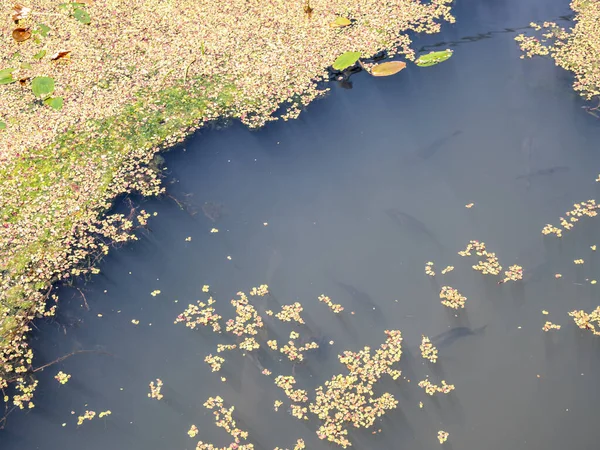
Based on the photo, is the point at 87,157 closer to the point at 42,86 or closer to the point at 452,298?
the point at 42,86

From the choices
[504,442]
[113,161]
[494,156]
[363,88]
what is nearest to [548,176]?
[494,156]

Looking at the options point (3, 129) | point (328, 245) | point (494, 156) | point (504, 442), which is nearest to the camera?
point (504, 442)

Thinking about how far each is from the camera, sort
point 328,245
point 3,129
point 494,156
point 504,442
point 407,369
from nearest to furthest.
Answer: point 504,442 → point 407,369 → point 328,245 → point 494,156 → point 3,129

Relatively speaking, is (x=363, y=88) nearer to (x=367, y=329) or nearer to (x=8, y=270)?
(x=367, y=329)

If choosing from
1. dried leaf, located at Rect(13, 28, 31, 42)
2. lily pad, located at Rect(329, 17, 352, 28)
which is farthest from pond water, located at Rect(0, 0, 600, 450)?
dried leaf, located at Rect(13, 28, 31, 42)

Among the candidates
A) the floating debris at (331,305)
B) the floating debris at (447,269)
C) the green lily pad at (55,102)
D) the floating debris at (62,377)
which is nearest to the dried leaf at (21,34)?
the green lily pad at (55,102)

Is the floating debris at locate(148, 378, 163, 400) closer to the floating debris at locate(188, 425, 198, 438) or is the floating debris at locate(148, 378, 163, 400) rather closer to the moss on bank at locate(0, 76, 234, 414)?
the floating debris at locate(188, 425, 198, 438)
